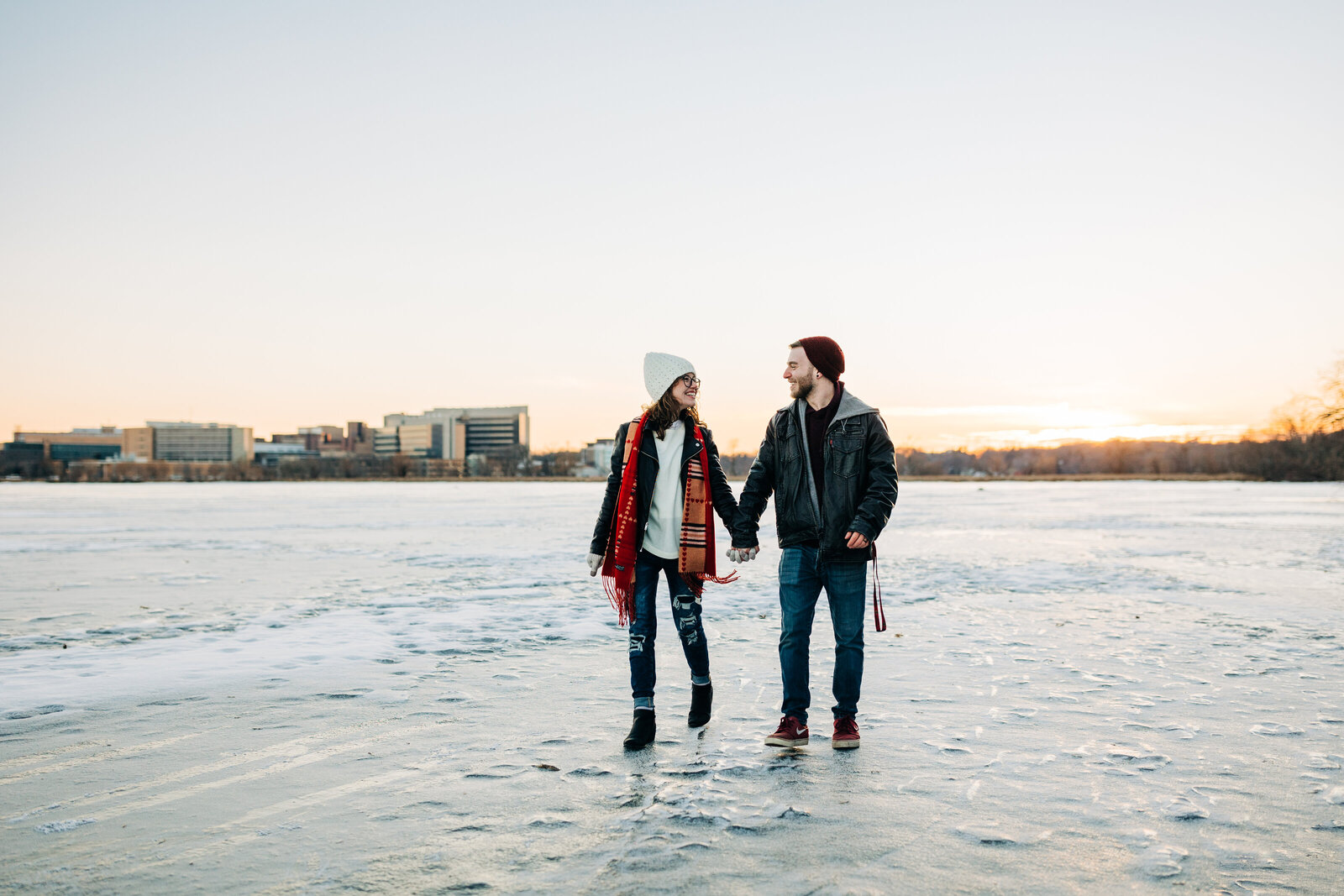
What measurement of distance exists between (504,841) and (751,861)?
0.83m

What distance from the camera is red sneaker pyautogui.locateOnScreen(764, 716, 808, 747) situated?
4.23m

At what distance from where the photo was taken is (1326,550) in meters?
15.3

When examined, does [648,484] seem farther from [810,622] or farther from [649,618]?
[810,622]

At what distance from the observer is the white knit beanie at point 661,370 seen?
4.44 m

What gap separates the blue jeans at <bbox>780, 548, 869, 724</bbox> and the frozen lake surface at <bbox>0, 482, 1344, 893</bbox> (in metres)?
0.25

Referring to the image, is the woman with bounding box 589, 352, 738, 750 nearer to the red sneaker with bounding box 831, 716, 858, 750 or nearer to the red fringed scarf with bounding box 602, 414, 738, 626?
the red fringed scarf with bounding box 602, 414, 738, 626

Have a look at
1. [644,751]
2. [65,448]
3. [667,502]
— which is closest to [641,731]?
[644,751]

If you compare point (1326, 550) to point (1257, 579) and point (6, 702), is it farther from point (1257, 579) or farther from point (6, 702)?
point (6, 702)

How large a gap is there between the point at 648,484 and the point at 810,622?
1011 mm

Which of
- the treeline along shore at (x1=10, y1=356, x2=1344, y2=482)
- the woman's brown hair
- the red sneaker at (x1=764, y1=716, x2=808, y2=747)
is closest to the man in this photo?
the red sneaker at (x1=764, y1=716, x2=808, y2=747)

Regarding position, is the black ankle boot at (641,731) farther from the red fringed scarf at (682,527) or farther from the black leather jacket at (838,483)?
the black leather jacket at (838,483)

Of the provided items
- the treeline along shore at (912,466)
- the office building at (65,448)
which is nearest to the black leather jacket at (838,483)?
the treeline along shore at (912,466)

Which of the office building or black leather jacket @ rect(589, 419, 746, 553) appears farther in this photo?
the office building

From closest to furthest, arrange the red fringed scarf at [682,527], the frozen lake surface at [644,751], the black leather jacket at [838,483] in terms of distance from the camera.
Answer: the frozen lake surface at [644,751] < the black leather jacket at [838,483] < the red fringed scarf at [682,527]
